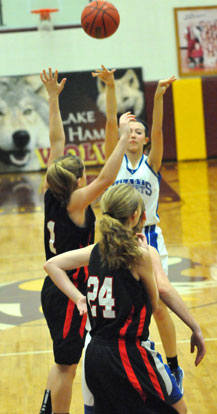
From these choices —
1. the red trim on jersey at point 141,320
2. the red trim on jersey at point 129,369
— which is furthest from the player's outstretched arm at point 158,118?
the red trim on jersey at point 129,369

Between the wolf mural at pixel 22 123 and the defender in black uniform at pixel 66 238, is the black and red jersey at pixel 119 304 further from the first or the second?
the wolf mural at pixel 22 123

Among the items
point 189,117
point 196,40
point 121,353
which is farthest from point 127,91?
point 121,353

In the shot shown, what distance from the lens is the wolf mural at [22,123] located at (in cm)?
1559

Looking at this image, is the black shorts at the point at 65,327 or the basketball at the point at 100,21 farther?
the basketball at the point at 100,21

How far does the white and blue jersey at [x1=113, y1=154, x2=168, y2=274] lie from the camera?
17.0 feet

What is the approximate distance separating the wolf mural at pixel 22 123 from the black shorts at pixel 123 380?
1291cm

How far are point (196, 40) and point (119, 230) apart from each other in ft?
44.6

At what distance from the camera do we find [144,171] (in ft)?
17.5

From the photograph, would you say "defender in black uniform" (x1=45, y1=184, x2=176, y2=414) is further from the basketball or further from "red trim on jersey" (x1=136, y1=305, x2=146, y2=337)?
the basketball

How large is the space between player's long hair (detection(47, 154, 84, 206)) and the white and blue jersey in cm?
145

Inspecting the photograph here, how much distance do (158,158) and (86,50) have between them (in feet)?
35.7

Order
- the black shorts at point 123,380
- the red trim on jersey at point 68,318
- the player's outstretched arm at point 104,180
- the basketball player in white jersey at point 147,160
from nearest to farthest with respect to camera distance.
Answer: the black shorts at point 123,380 < the player's outstretched arm at point 104,180 < the red trim on jersey at point 68,318 < the basketball player in white jersey at point 147,160

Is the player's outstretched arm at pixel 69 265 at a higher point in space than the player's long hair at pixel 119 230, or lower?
lower

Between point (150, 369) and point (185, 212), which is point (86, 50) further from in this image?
point (150, 369)
